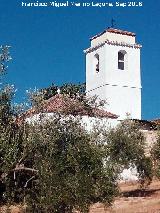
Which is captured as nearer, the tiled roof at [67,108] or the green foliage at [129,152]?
the tiled roof at [67,108]

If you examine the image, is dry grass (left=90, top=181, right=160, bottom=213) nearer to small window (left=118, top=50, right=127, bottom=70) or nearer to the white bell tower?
the white bell tower

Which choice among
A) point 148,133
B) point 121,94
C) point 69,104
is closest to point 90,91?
point 121,94

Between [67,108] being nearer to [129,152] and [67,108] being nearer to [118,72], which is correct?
[129,152]

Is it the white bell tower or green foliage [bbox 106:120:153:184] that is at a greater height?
the white bell tower

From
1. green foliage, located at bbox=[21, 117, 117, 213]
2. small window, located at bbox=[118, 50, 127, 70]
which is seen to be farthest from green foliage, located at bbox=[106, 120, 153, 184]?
green foliage, located at bbox=[21, 117, 117, 213]

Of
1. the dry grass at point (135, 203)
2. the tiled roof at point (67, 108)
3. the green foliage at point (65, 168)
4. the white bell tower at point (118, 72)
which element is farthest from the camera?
the white bell tower at point (118, 72)

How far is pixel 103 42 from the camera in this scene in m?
46.5

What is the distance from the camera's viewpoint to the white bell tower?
46125 millimetres

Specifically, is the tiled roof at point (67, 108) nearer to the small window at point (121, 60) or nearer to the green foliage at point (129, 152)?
the green foliage at point (129, 152)

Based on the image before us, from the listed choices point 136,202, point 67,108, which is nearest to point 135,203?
point 136,202

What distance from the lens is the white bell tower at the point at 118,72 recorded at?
151ft

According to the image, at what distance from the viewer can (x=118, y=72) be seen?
154ft

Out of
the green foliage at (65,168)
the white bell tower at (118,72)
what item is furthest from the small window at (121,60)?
the green foliage at (65,168)

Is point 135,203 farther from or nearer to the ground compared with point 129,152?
nearer to the ground
